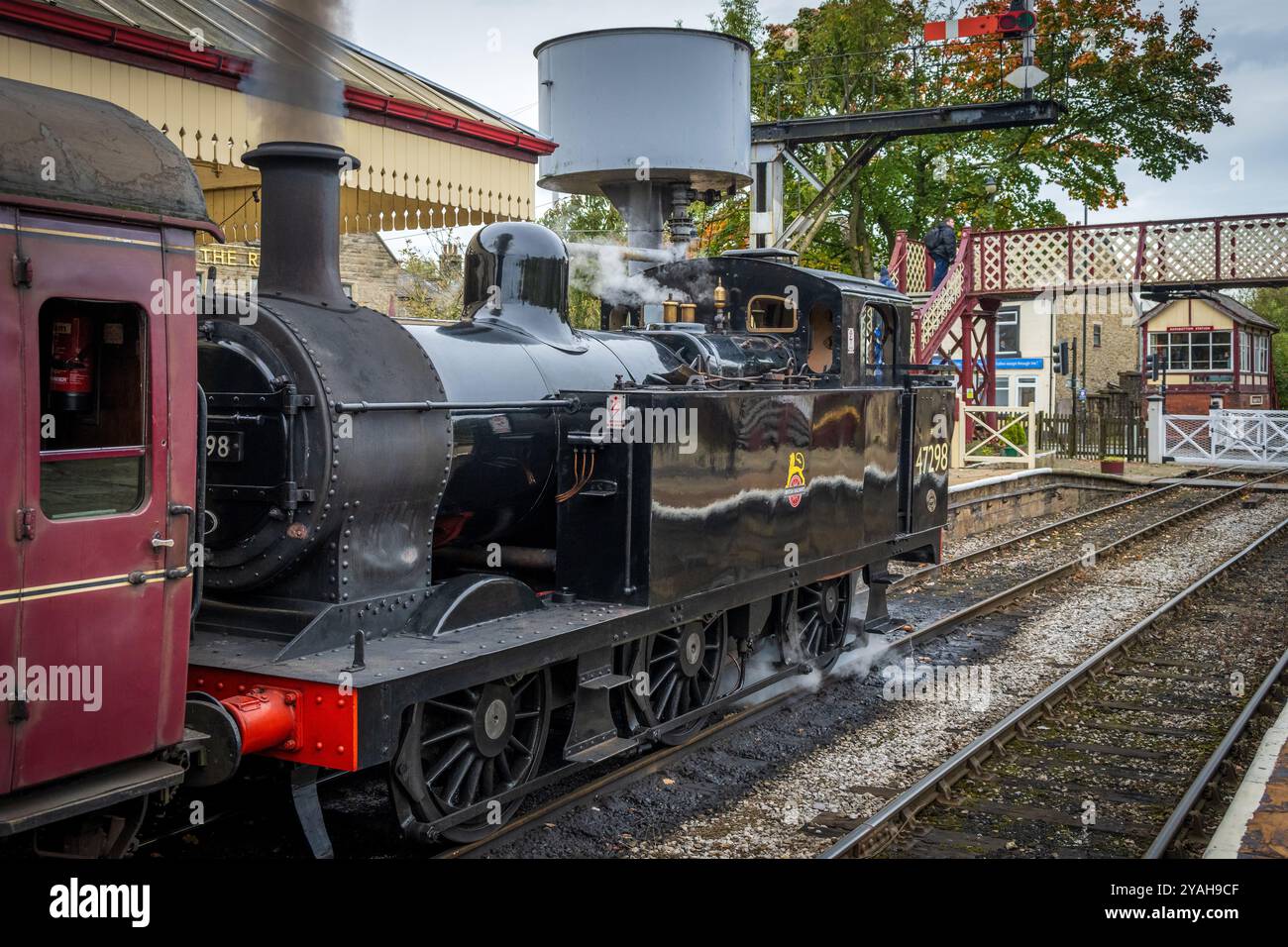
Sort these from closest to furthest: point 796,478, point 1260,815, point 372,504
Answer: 1. point 372,504
2. point 1260,815
3. point 796,478

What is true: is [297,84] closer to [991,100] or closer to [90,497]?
[90,497]

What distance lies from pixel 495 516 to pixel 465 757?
130 cm

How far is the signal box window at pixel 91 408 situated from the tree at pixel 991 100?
76.0 feet

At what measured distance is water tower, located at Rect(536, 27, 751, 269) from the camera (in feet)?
41.0

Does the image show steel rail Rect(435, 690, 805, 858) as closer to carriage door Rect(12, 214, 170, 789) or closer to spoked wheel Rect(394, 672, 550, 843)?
spoked wheel Rect(394, 672, 550, 843)

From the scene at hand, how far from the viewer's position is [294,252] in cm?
495

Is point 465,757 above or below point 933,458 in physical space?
below

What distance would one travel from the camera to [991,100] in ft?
86.6

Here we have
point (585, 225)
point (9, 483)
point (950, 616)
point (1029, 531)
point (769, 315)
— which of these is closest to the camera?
point (9, 483)

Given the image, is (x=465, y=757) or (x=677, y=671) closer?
(x=465, y=757)

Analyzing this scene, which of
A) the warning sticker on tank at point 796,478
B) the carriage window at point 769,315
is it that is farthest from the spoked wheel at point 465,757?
the carriage window at point 769,315

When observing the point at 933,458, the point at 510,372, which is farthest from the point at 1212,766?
the point at 510,372

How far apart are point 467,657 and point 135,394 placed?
159 cm

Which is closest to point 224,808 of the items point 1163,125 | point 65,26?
point 65,26
